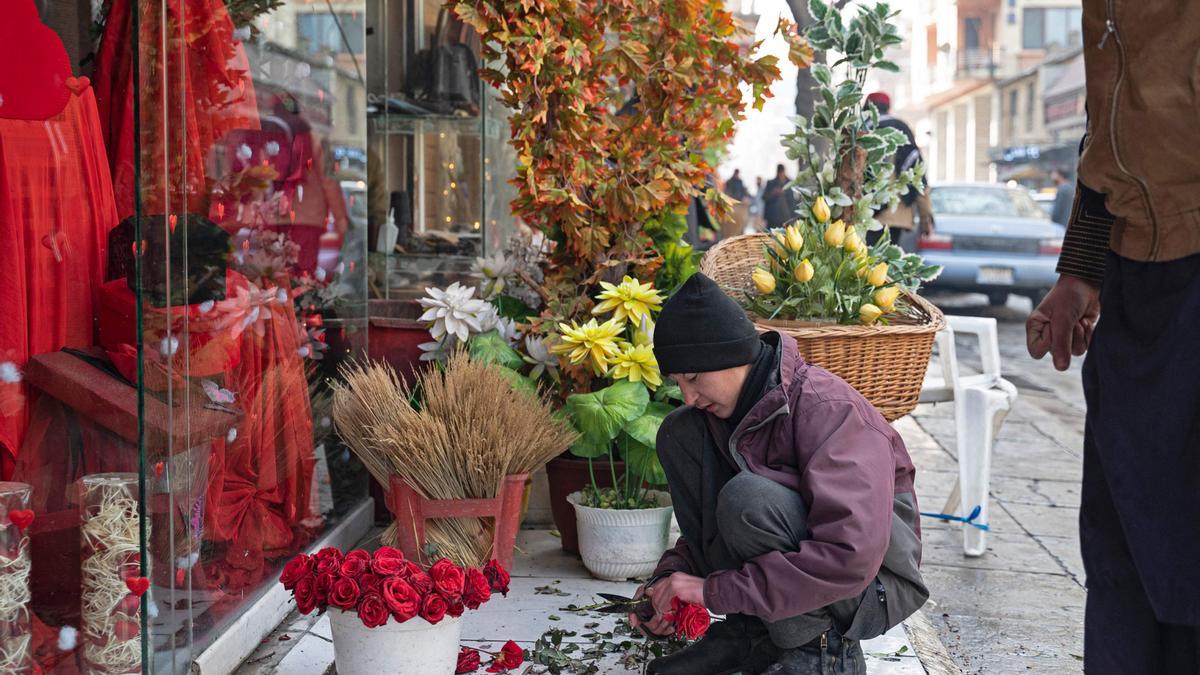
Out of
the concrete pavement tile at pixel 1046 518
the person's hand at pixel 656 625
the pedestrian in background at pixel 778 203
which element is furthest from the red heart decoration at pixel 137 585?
the pedestrian in background at pixel 778 203

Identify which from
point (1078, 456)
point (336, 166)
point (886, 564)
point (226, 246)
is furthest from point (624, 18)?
point (1078, 456)

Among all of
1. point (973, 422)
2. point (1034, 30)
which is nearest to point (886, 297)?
point (973, 422)

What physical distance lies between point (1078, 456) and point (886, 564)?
402 centimetres

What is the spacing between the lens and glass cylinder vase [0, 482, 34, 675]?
82.5 inches

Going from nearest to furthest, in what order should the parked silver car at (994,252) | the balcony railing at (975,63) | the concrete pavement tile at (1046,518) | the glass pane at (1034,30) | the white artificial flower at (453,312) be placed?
the white artificial flower at (453,312) → the concrete pavement tile at (1046,518) → the parked silver car at (994,252) → the glass pane at (1034,30) → the balcony railing at (975,63)

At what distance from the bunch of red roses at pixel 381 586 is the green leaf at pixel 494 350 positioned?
1.17 metres

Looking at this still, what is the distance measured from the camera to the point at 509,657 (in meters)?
2.71

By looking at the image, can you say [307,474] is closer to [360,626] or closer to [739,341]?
[360,626]

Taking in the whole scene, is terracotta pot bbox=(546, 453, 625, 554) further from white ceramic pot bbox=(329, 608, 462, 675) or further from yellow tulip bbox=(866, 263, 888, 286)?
white ceramic pot bbox=(329, 608, 462, 675)

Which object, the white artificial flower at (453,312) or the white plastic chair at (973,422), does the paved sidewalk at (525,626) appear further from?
the white plastic chair at (973,422)

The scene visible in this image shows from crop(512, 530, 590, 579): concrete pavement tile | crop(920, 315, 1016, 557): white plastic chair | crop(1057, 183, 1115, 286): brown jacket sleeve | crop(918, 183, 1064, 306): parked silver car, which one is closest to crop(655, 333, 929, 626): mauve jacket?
crop(1057, 183, 1115, 286): brown jacket sleeve

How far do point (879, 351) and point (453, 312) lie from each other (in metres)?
1.30

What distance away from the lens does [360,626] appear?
2453mm

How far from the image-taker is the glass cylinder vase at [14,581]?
2.10 meters
